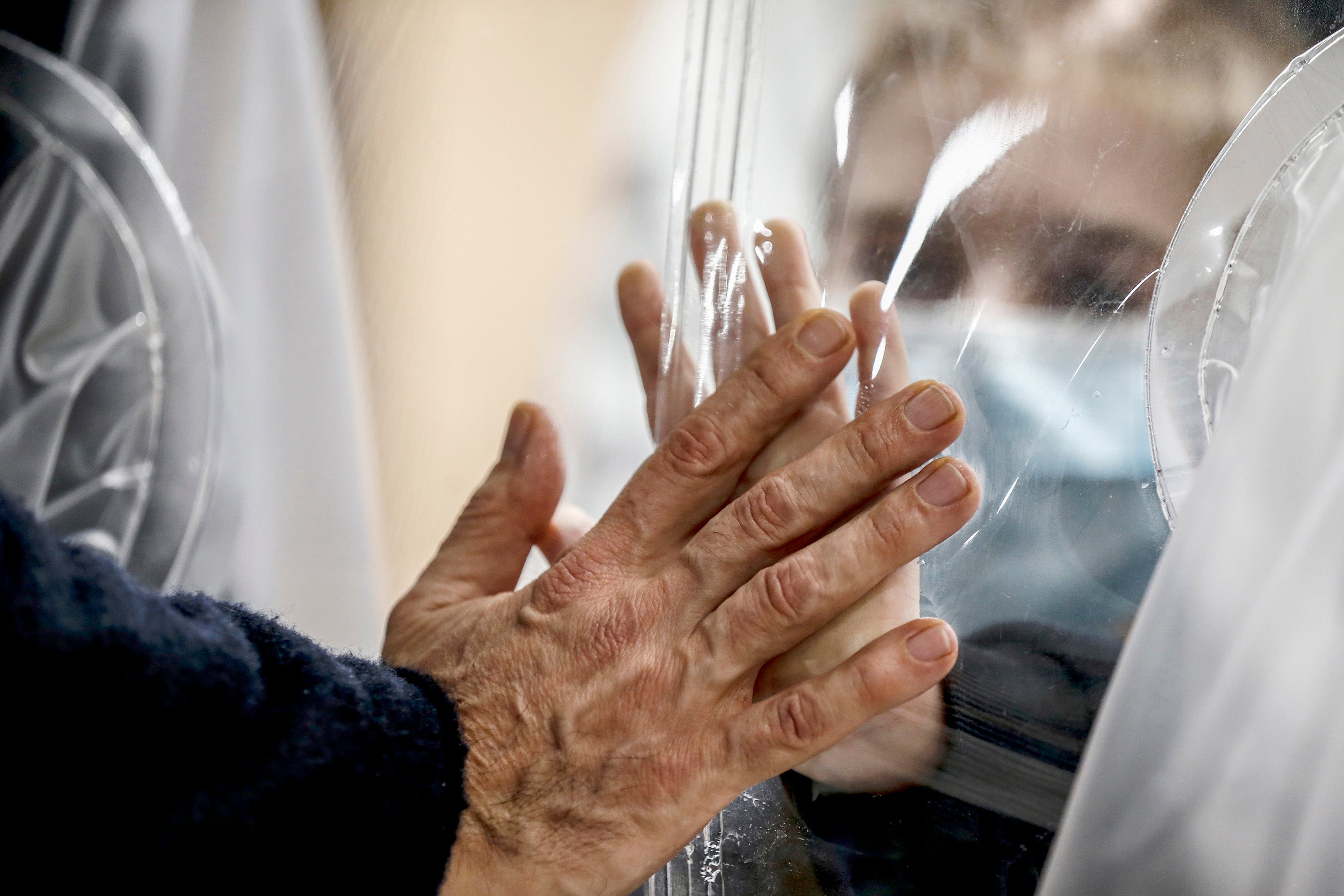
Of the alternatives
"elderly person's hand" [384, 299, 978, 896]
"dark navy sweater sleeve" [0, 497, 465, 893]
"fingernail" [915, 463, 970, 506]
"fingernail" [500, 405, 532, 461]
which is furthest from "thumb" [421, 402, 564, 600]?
"fingernail" [915, 463, 970, 506]

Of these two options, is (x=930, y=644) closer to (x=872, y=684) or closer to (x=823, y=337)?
(x=872, y=684)

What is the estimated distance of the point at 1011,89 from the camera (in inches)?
19.0

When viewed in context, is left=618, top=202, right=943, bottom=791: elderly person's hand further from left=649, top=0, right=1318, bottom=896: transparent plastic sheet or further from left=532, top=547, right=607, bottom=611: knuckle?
left=532, top=547, right=607, bottom=611: knuckle

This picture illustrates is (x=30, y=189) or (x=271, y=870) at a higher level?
(x=30, y=189)

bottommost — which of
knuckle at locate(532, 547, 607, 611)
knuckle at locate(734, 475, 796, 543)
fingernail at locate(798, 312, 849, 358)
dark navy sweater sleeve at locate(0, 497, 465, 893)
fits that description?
dark navy sweater sleeve at locate(0, 497, 465, 893)

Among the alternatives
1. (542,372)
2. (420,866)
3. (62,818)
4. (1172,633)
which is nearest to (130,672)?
(62,818)

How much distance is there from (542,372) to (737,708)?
58 cm

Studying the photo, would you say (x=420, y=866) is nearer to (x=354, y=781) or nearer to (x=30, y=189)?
(x=354, y=781)

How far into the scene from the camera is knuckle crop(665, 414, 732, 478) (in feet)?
1.78

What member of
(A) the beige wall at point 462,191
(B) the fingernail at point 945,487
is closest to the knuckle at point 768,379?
(B) the fingernail at point 945,487

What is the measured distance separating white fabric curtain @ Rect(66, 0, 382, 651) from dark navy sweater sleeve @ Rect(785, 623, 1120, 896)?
2.63ft

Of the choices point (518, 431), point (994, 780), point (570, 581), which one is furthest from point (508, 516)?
point (994, 780)

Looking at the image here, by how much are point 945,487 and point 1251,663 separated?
15 cm

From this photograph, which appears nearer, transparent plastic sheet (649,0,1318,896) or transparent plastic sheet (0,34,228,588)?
transparent plastic sheet (649,0,1318,896)
